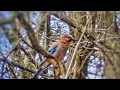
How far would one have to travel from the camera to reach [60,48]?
336 centimetres

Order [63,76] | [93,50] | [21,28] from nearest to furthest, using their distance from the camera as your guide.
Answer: [21,28]
[63,76]
[93,50]

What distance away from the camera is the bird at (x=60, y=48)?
3324mm

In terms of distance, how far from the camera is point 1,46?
121 inches

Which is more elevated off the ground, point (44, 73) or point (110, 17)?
point (110, 17)

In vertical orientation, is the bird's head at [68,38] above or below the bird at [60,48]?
above

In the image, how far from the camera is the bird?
3.32 m

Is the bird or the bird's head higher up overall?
the bird's head

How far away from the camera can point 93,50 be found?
3.48 m
